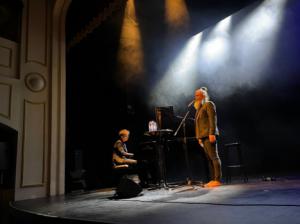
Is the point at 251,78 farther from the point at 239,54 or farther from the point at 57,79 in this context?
the point at 57,79

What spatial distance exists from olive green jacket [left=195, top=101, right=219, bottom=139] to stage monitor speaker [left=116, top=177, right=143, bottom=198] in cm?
124

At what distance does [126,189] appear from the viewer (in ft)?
10.6

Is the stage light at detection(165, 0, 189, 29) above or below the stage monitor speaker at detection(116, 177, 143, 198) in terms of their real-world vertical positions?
above

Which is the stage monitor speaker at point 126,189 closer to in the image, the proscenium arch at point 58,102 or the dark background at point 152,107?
the proscenium arch at point 58,102

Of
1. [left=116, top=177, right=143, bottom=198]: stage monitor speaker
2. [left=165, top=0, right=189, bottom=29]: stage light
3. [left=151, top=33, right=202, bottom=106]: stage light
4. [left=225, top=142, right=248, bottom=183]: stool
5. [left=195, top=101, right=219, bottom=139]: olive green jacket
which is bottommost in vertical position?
[left=116, top=177, right=143, bottom=198]: stage monitor speaker

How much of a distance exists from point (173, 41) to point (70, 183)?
4.17 metres

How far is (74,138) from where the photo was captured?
6320 millimetres

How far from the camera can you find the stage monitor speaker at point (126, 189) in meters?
3.21

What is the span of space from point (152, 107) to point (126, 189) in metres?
3.70

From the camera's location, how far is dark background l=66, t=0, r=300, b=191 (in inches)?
190

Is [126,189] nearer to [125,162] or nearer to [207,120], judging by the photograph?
[125,162]

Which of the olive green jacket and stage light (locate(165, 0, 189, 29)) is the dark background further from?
the olive green jacket

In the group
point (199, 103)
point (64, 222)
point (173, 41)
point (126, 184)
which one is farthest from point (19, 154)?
point (173, 41)

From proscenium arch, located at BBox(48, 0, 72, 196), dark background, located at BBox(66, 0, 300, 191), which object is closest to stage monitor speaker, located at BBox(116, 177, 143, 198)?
proscenium arch, located at BBox(48, 0, 72, 196)
